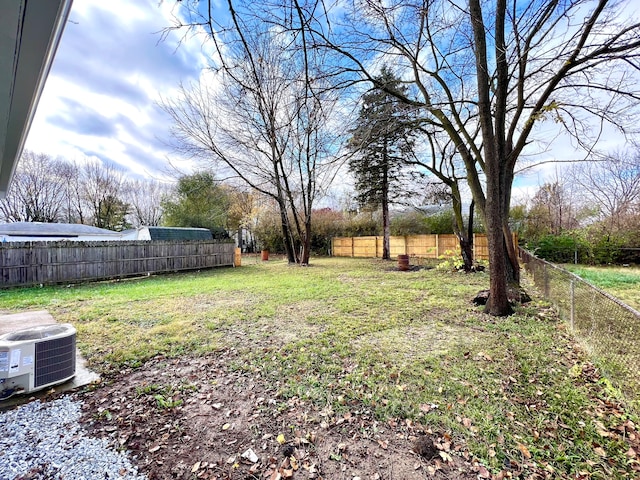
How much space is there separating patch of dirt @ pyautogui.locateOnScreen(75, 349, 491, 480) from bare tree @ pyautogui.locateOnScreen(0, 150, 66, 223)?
2533 cm

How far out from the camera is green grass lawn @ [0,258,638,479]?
6.30ft

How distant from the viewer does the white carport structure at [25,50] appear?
1458 mm

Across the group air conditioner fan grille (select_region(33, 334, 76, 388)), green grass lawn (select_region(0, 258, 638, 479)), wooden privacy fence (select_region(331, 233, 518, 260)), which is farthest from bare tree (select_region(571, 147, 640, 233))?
air conditioner fan grille (select_region(33, 334, 76, 388))

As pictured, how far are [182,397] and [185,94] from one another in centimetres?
1062

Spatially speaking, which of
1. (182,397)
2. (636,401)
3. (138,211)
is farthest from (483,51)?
(138,211)

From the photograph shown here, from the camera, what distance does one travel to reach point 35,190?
19734 millimetres

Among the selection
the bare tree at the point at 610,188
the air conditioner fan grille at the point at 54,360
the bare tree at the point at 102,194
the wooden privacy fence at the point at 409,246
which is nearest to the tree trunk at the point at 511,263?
the wooden privacy fence at the point at 409,246

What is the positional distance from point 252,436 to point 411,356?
6.43 ft

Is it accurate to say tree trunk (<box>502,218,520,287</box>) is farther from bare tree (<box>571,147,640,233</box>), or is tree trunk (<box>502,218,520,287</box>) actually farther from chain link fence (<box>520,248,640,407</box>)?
bare tree (<box>571,147,640,233</box>)

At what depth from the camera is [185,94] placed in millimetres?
9852

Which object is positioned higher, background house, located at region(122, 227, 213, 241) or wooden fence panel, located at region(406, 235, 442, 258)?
background house, located at region(122, 227, 213, 241)

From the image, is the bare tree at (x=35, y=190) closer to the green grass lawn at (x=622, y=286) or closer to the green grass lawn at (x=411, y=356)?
the green grass lawn at (x=411, y=356)

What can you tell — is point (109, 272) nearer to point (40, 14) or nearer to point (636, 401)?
point (40, 14)

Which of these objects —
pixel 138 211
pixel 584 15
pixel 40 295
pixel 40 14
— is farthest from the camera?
pixel 138 211
